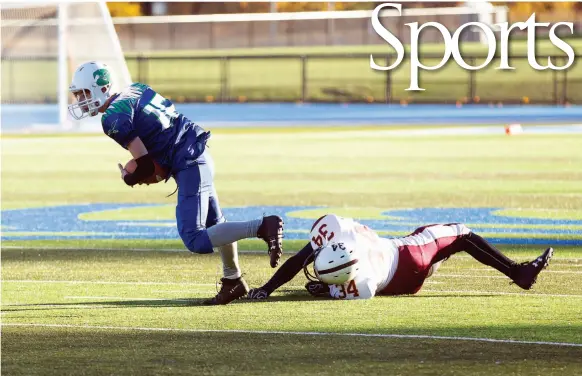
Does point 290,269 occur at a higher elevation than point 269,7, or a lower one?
lower

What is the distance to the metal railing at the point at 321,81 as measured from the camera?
148 ft

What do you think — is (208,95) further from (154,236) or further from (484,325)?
(484,325)

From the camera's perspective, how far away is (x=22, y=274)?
42.4 feet

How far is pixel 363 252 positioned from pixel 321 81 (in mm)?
41551

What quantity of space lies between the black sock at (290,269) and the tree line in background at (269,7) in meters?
46.9

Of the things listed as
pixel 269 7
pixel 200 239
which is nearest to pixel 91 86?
pixel 200 239

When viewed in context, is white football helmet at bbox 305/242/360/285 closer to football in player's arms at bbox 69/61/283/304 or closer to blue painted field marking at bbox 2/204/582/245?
football in player's arms at bbox 69/61/283/304

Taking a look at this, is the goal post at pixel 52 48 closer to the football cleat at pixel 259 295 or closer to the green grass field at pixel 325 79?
the green grass field at pixel 325 79

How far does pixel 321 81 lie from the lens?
170 feet

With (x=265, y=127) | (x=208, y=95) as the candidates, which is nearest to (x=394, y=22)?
(x=208, y=95)

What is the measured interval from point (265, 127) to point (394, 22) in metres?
18.3

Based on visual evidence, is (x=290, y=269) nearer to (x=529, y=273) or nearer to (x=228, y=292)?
(x=228, y=292)

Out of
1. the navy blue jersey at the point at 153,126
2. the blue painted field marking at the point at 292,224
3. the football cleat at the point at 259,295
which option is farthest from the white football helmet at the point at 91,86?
the blue painted field marking at the point at 292,224

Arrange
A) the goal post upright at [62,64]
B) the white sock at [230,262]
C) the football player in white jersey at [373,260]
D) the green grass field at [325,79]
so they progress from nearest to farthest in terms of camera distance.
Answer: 1. the football player in white jersey at [373,260]
2. the white sock at [230,262]
3. the goal post upright at [62,64]
4. the green grass field at [325,79]
